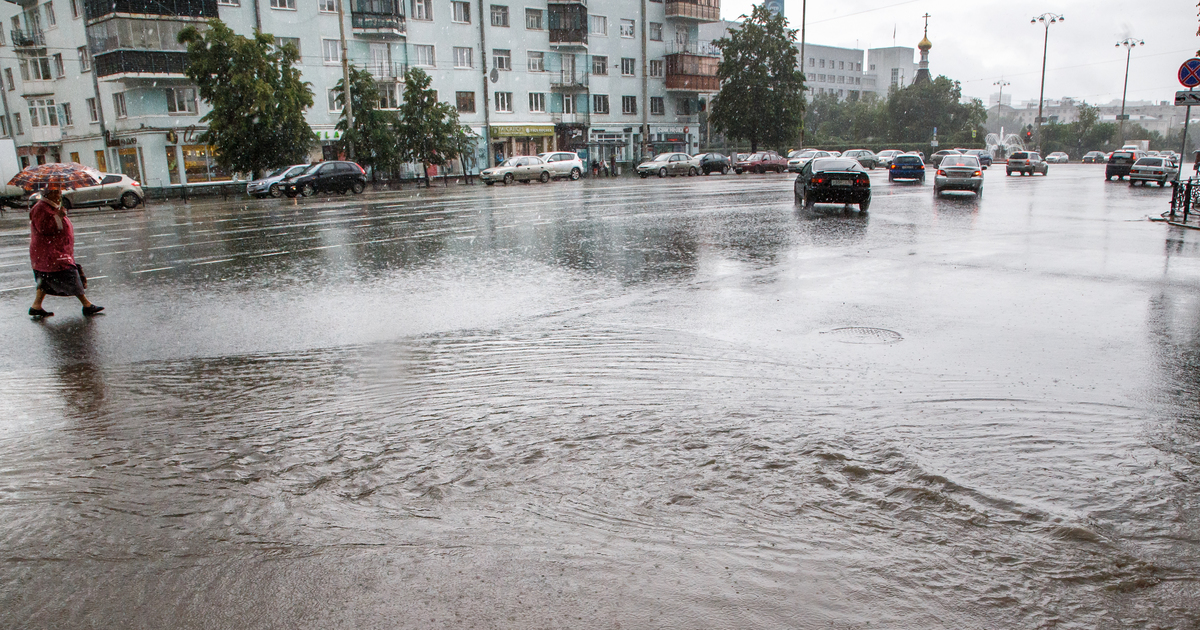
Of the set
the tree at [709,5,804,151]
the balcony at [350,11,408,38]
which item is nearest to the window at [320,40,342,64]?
the balcony at [350,11,408,38]

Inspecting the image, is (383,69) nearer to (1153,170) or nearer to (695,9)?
(695,9)

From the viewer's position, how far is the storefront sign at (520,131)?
54.2m

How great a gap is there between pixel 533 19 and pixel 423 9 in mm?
8443

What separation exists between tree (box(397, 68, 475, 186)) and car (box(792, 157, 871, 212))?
2528 cm

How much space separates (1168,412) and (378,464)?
201 inches

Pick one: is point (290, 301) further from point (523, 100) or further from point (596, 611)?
point (523, 100)

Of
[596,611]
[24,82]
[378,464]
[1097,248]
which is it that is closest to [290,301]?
[378,464]

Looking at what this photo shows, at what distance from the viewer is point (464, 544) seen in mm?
3650

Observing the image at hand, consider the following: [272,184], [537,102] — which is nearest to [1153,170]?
[537,102]

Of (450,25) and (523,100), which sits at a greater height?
(450,25)

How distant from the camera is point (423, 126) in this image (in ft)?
138

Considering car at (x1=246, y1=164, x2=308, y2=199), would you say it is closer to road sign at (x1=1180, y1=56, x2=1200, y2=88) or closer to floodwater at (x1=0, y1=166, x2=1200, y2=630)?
floodwater at (x1=0, y1=166, x2=1200, y2=630)

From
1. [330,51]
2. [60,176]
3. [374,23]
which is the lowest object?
[60,176]

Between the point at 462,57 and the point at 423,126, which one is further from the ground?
the point at 462,57
